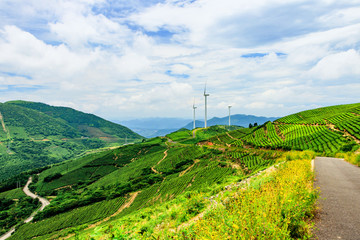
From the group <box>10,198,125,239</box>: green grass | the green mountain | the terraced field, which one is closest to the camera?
the green mountain

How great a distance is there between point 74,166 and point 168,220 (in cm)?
22280

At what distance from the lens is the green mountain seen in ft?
22.8

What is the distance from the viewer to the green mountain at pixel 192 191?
6.96 metres

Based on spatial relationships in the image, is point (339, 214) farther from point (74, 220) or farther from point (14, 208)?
point (14, 208)

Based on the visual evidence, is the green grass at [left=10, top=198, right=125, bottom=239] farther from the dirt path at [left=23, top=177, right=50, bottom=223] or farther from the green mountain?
the dirt path at [left=23, top=177, right=50, bottom=223]

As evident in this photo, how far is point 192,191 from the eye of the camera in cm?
1741

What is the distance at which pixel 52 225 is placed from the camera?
81.3 meters

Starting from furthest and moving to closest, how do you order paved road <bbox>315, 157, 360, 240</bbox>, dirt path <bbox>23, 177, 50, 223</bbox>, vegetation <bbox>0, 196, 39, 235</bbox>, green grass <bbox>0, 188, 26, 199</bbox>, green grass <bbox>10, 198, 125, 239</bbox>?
1. green grass <bbox>0, 188, 26, 199</bbox>
2. dirt path <bbox>23, 177, 50, 223</bbox>
3. vegetation <bbox>0, 196, 39, 235</bbox>
4. green grass <bbox>10, 198, 125, 239</bbox>
5. paved road <bbox>315, 157, 360, 240</bbox>

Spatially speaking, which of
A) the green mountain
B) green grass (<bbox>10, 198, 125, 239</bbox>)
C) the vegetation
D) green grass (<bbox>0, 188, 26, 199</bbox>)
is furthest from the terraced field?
green grass (<bbox>0, 188, 26, 199</bbox>)

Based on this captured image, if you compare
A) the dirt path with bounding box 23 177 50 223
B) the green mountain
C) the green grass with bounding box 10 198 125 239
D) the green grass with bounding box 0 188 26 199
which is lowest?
the dirt path with bounding box 23 177 50 223

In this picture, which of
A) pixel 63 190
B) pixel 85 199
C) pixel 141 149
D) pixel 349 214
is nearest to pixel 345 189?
pixel 349 214

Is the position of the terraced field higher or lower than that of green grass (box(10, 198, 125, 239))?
higher

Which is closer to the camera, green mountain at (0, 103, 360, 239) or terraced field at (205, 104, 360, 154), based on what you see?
green mountain at (0, 103, 360, 239)

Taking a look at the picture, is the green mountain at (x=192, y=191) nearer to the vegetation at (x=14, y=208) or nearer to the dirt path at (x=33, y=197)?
the vegetation at (x=14, y=208)
